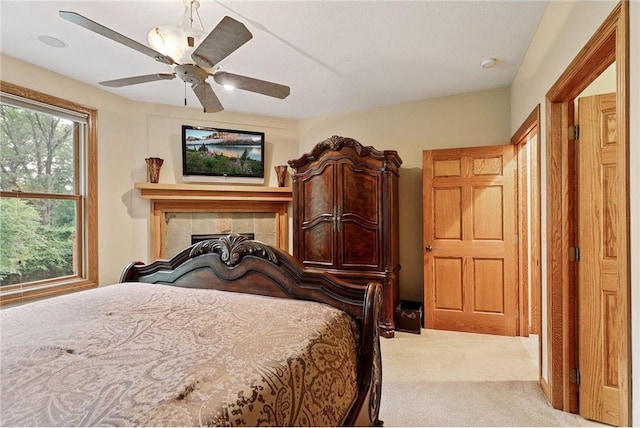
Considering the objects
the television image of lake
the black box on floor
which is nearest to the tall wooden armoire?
the black box on floor

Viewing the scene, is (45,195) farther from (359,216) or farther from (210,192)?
(359,216)

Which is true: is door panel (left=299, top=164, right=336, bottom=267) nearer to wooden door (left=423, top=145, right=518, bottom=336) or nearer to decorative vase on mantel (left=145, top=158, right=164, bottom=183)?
wooden door (left=423, top=145, right=518, bottom=336)

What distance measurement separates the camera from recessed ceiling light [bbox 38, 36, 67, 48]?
8.03ft

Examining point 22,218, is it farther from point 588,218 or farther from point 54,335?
point 588,218

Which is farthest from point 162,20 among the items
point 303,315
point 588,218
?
point 588,218

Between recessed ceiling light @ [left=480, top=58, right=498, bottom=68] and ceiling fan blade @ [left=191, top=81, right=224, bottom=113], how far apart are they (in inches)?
93.6

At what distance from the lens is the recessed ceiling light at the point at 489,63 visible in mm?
2781

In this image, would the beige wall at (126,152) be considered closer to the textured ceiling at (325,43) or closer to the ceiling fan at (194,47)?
the textured ceiling at (325,43)

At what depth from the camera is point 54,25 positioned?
2.28m

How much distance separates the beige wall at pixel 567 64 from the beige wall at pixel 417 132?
25 centimetres

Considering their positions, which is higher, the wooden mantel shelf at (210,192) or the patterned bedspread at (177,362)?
the wooden mantel shelf at (210,192)

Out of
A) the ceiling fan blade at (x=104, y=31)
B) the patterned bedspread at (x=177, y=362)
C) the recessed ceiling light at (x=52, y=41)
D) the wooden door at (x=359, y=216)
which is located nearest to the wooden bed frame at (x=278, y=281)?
the patterned bedspread at (x=177, y=362)

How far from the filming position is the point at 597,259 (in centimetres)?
181

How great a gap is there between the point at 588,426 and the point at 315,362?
1866mm
